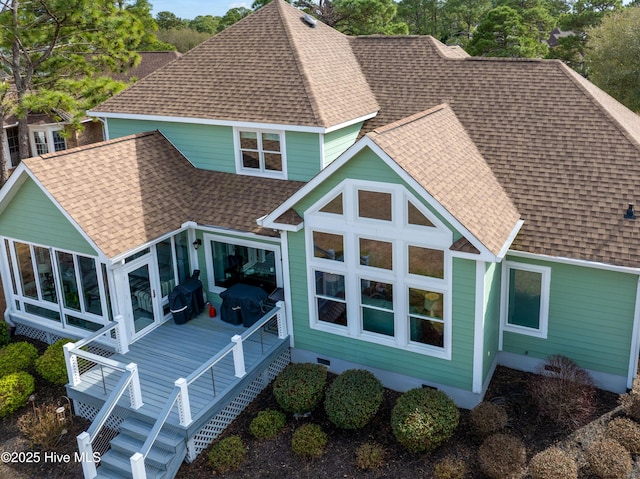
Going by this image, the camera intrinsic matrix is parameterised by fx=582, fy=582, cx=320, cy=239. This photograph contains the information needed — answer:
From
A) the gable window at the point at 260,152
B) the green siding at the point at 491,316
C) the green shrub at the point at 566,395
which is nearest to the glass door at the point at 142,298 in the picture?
the gable window at the point at 260,152

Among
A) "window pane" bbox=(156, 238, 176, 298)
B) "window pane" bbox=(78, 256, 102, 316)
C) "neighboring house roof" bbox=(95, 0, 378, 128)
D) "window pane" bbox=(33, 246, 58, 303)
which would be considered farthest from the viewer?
"neighboring house roof" bbox=(95, 0, 378, 128)

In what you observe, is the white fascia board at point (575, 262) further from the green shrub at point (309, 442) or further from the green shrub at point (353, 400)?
the green shrub at point (309, 442)

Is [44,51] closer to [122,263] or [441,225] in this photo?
[122,263]

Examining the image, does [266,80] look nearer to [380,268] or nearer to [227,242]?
[227,242]

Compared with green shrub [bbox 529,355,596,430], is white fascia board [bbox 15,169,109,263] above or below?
above

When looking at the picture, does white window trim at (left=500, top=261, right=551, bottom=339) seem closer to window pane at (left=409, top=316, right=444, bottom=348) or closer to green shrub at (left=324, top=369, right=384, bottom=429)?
window pane at (left=409, top=316, right=444, bottom=348)

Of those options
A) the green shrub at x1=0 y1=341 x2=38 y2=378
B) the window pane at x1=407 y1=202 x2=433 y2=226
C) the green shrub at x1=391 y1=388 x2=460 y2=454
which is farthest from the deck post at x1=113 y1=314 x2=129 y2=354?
the window pane at x1=407 y1=202 x2=433 y2=226
